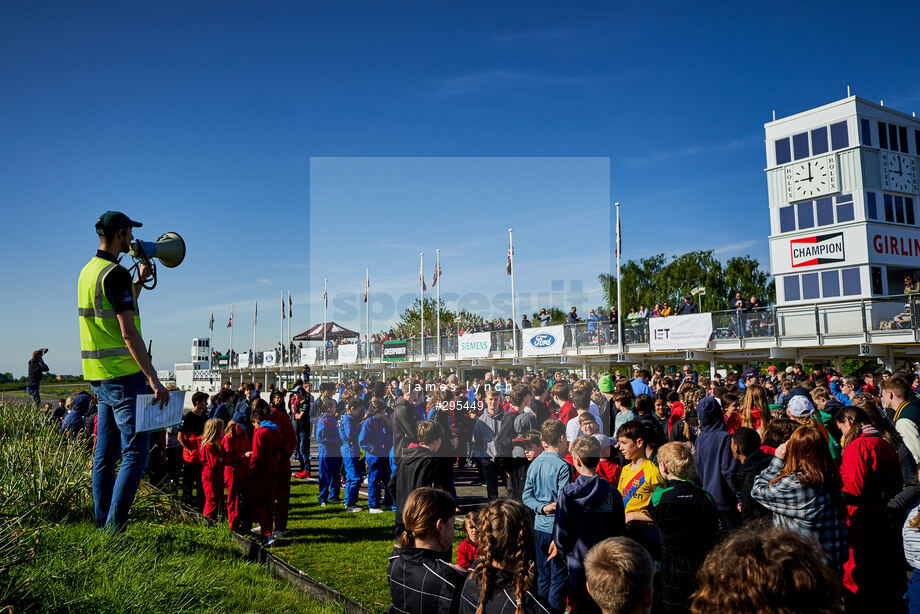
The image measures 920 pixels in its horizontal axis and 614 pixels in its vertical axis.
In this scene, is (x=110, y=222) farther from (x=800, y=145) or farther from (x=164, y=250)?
(x=800, y=145)

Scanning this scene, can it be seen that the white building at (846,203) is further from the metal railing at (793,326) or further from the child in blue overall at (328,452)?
the child in blue overall at (328,452)

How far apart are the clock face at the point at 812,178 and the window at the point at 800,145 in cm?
58

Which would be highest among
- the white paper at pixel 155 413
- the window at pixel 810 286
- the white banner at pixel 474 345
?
the window at pixel 810 286

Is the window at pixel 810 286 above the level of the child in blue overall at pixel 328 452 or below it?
above

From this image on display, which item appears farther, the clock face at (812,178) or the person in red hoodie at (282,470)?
the clock face at (812,178)

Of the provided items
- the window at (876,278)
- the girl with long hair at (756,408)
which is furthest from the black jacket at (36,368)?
the window at (876,278)

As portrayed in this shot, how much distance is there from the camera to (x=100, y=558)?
13.3 feet

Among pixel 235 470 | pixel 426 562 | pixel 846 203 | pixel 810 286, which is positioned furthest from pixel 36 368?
pixel 846 203

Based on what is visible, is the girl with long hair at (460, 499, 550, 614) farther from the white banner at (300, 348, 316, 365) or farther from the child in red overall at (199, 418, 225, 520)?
the white banner at (300, 348, 316, 365)

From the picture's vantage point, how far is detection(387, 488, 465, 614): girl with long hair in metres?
3.38

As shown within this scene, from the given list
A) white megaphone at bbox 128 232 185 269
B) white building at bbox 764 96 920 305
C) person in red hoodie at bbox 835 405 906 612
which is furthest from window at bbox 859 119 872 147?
white megaphone at bbox 128 232 185 269

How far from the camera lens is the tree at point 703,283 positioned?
191 ft

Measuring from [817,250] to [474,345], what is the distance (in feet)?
71.4

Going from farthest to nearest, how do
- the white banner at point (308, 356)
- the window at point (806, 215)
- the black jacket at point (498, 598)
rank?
1. the white banner at point (308, 356)
2. the window at point (806, 215)
3. the black jacket at point (498, 598)
